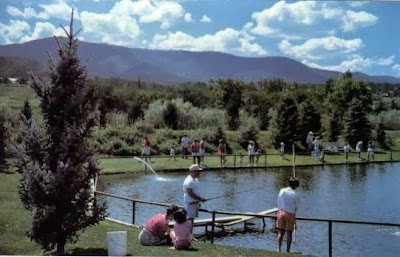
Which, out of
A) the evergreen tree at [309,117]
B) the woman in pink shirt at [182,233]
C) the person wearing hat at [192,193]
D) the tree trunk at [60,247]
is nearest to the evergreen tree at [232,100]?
the evergreen tree at [309,117]

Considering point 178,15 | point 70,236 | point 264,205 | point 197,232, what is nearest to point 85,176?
point 70,236

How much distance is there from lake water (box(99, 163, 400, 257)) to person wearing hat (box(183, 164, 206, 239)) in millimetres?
1929

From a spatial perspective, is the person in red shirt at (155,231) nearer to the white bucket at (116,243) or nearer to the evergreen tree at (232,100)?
the white bucket at (116,243)

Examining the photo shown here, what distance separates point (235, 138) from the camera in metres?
20.0

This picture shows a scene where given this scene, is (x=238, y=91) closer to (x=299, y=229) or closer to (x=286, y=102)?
(x=286, y=102)

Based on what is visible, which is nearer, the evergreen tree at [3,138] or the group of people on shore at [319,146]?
the evergreen tree at [3,138]

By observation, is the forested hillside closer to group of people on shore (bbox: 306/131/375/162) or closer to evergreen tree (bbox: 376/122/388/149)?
evergreen tree (bbox: 376/122/388/149)

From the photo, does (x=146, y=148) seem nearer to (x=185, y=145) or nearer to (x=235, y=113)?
(x=185, y=145)

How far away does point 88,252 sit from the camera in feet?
A: 34.0

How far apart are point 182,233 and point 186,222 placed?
196mm

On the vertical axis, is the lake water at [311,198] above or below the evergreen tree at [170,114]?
below

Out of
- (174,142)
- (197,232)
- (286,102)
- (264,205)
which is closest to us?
(197,232)

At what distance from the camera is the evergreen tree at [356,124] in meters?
17.1

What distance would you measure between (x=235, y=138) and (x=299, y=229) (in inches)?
243
